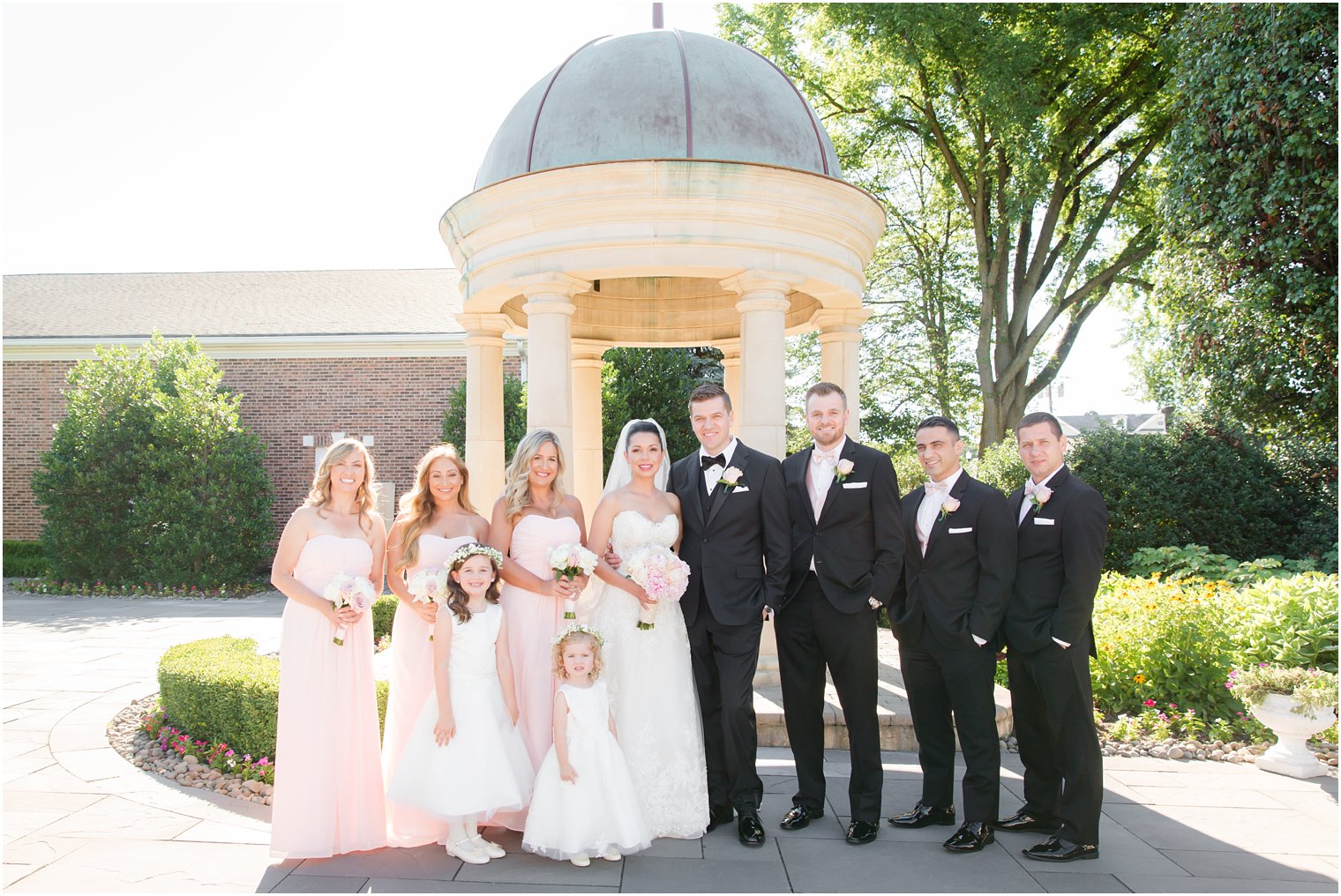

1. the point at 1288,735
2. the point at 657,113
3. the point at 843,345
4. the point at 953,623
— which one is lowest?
the point at 1288,735

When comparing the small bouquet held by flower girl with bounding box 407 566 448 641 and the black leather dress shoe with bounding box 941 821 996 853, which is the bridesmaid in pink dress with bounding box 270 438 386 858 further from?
the black leather dress shoe with bounding box 941 821 996 853

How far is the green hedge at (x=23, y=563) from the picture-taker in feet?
65.4

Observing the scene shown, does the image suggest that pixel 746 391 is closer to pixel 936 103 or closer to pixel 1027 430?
pixel 1027 430

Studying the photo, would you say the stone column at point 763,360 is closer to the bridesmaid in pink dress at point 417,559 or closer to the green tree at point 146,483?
the bridesmaid in pink dress at point 417,559

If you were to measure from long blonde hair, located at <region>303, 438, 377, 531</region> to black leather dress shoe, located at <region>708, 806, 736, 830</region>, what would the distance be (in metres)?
2.55

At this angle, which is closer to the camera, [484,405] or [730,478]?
[730,478]

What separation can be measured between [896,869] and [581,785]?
1.66 m

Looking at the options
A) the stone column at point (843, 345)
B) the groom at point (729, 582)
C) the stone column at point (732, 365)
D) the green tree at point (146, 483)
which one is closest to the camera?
the groom at point (729, 582)

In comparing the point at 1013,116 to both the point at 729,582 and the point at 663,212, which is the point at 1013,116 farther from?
the point at 729,582

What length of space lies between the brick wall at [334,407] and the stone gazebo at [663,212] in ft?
39.9

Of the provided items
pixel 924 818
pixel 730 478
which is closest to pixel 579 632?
pixel 730 478

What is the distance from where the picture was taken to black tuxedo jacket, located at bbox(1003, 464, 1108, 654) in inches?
178

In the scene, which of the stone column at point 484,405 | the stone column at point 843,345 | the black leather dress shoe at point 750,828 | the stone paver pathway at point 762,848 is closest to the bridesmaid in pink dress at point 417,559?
the stone paver pathway at point 762,848

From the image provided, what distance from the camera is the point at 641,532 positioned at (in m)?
4.97
